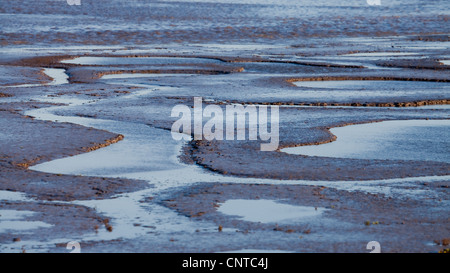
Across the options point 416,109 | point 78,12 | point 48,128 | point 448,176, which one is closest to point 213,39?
point 78,12

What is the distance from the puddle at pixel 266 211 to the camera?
25.4ft

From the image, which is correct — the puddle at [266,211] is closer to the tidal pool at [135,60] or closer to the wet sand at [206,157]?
the wet sand at [206,157]

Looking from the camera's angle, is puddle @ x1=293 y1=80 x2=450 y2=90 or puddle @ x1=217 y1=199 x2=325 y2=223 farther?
puddle @ x1=293 y1=80 x2=450 y2=90

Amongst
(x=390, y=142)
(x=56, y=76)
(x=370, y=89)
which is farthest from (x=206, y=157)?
(x=56, y=76)

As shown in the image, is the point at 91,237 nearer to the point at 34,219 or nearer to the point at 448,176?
the point at 34,219

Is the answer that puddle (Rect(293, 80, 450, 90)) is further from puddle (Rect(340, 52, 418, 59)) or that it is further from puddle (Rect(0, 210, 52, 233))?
puddle (Rect(0, 210, 52, 233))

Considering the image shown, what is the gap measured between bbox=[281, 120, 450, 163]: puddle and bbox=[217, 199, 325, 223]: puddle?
8.43ft

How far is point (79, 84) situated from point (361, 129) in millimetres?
6971

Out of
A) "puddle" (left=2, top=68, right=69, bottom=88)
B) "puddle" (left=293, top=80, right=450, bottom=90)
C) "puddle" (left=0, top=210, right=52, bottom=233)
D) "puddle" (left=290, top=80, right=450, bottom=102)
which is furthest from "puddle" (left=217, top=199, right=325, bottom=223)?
"puddle" (left=2, top=68, right=69, bottom=88)

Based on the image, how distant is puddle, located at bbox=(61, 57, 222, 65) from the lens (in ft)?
73.0

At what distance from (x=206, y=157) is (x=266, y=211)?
8.14 feet

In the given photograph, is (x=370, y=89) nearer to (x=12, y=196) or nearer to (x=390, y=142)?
(x=390, y=142)

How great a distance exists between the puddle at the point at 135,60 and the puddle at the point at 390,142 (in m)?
10.2

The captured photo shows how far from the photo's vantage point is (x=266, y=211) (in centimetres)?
799
